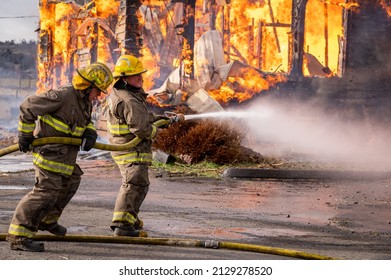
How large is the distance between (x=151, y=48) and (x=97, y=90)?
2399 cm

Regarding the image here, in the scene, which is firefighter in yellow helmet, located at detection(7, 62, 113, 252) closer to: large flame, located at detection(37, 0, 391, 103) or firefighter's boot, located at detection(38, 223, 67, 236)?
firefighter's boot, located at detection(38, 223, 67, 236)

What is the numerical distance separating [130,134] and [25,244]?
163 centimetres

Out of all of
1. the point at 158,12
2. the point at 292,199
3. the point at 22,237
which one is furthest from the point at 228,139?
the point at 158,12

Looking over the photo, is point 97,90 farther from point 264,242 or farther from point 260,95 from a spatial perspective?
point 260,95

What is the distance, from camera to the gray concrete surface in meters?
6.75

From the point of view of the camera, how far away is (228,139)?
15.4 meters

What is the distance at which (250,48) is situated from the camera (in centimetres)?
3169

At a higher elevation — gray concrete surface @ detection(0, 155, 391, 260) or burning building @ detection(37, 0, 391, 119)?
burning building @ detection(37, 0, 391, 119)

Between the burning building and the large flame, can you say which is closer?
the burning building

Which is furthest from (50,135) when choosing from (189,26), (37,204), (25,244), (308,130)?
(189,26)

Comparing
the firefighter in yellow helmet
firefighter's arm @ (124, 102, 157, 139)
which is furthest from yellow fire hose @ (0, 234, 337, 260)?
firefighter's arm @ (124, 102, 157, 139)

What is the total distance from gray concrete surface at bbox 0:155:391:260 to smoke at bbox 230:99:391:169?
7.34 m

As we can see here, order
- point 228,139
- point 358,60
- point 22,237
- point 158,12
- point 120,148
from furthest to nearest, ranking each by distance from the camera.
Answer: point 158,12 < point 358,60 < point 228,139 < point 120,148 < point 22,237

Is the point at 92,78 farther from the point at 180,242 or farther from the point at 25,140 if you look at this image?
the point at 180,242
